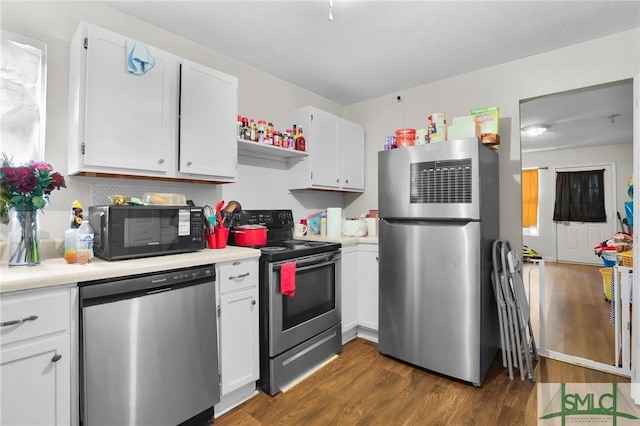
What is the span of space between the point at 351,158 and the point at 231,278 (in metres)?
2.11

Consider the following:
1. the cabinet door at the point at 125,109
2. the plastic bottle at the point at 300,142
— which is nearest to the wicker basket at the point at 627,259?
the plastic bottle at the point at 300,142

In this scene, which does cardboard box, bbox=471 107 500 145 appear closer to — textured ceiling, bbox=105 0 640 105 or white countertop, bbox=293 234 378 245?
textured ceiling, bbox=105 0 640 105

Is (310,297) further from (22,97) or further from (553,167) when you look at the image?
(553,167)

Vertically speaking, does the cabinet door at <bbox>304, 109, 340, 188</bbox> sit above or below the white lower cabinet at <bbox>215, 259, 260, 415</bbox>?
above

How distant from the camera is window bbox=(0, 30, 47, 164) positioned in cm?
171

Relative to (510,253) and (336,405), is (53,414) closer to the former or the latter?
(336,405)

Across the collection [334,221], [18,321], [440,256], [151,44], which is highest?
[151,44]

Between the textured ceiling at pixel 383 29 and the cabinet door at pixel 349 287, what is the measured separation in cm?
169

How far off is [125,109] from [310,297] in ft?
5.73

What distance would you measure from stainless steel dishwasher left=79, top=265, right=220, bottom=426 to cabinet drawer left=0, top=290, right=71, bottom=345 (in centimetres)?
7

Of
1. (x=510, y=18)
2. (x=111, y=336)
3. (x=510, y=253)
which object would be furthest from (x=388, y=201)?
(x=111, y=336)

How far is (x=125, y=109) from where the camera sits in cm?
185

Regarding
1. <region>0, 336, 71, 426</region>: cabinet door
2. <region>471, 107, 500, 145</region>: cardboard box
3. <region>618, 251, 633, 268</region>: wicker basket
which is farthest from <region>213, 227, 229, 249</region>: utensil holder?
<region>618, 251, 633, 268</region>: wicker basket

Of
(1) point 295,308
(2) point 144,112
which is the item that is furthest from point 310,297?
(2) point 144,112
